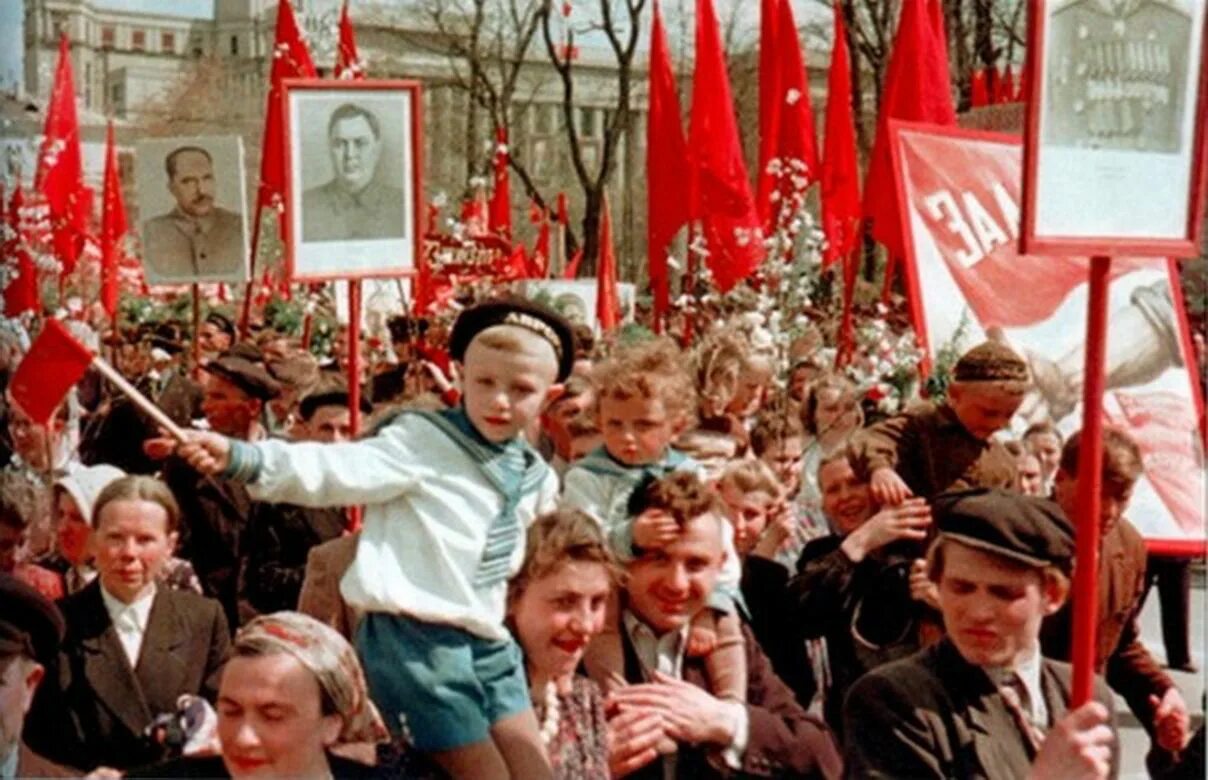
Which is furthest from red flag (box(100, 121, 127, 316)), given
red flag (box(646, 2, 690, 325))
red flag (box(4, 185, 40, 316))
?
red flag (box(646, 2, 690, 325))

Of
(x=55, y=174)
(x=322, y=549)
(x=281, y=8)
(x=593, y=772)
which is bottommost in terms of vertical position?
(x=593, y=772)

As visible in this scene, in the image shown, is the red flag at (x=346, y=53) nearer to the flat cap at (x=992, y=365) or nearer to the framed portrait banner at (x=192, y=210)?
the framed portrait banner at (x=192, y=210)

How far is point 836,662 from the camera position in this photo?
4.36m

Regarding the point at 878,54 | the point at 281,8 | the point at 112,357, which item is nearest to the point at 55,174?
the point at 112,357

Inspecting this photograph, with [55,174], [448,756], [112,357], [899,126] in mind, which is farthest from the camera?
[55,174]

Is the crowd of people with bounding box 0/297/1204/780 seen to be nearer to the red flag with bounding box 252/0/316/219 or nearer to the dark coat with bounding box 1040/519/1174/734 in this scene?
the dark coat with bounding box 1040/519/1174/734

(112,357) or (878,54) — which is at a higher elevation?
(878,54)

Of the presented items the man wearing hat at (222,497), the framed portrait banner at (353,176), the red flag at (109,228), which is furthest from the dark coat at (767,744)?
the red flag at (109,228)

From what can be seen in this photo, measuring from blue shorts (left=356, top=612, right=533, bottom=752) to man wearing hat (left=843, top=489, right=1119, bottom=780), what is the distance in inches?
25.0

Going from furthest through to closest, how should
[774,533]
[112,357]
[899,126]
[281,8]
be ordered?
[112,357], [281,8], [899,126], [774,533]

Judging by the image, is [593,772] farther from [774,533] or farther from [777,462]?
[777,462]

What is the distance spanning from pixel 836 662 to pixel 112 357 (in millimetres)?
4354

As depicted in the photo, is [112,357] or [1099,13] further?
[112,357]

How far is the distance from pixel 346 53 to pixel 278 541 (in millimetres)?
2284
